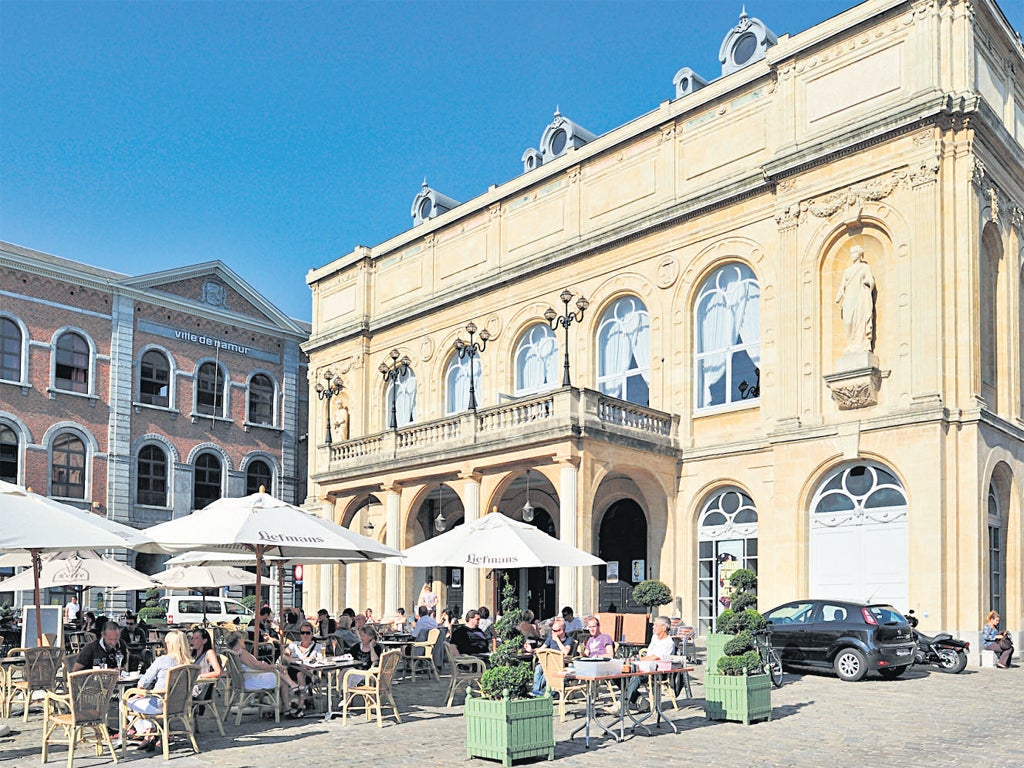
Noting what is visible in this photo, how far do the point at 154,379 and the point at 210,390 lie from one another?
2560 millimetres

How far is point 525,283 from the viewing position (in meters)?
32.5

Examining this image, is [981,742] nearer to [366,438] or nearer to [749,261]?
[749,261]

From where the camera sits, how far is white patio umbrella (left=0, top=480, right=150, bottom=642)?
11.4 meters

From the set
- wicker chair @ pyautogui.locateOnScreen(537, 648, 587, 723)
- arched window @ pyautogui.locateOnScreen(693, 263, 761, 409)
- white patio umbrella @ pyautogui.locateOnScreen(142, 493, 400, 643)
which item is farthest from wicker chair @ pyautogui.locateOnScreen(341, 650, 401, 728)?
arched window @ pyautogui.locateOnScreen(693, 263, 761, 409)

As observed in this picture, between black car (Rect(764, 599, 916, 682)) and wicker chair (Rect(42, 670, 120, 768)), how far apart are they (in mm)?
11929

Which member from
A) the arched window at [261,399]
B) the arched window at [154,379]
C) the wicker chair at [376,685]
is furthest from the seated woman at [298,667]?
the arched window at [261,399]

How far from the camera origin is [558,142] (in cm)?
3603

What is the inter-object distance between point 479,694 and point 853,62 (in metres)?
19.0

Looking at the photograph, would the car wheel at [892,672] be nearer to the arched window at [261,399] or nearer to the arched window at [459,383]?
the arched window at [459,383]

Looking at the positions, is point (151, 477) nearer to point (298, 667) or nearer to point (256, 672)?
point (298, 667)

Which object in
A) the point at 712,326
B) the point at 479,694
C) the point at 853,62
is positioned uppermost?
the point at 853,62

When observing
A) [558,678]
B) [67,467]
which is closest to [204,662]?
[558,678]

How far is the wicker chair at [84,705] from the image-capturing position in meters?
10.7

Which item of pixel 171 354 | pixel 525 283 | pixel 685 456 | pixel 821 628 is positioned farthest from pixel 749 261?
pixel 171 354
